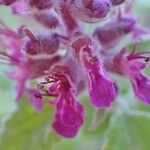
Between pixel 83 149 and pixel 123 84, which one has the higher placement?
pixel 123 84

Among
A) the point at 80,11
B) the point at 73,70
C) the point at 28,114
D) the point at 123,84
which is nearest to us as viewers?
the point at 80,11

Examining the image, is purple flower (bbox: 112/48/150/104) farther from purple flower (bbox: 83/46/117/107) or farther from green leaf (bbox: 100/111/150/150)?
green leaf (bbox: 100/111/150/150)

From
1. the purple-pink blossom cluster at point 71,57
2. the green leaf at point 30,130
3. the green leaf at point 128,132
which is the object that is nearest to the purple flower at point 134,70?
the purple-pink blossom cluster at point 71,57

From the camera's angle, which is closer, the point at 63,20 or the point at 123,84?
the point at 63,20

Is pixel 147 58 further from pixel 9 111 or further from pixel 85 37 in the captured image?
pixel 9 111

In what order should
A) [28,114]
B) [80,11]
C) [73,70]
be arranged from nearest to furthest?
1. [80,11]
2. [73,70]
3. [28,114]

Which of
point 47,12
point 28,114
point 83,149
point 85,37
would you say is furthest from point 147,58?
point 83,149

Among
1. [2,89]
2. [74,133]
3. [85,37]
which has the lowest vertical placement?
[74,133]
